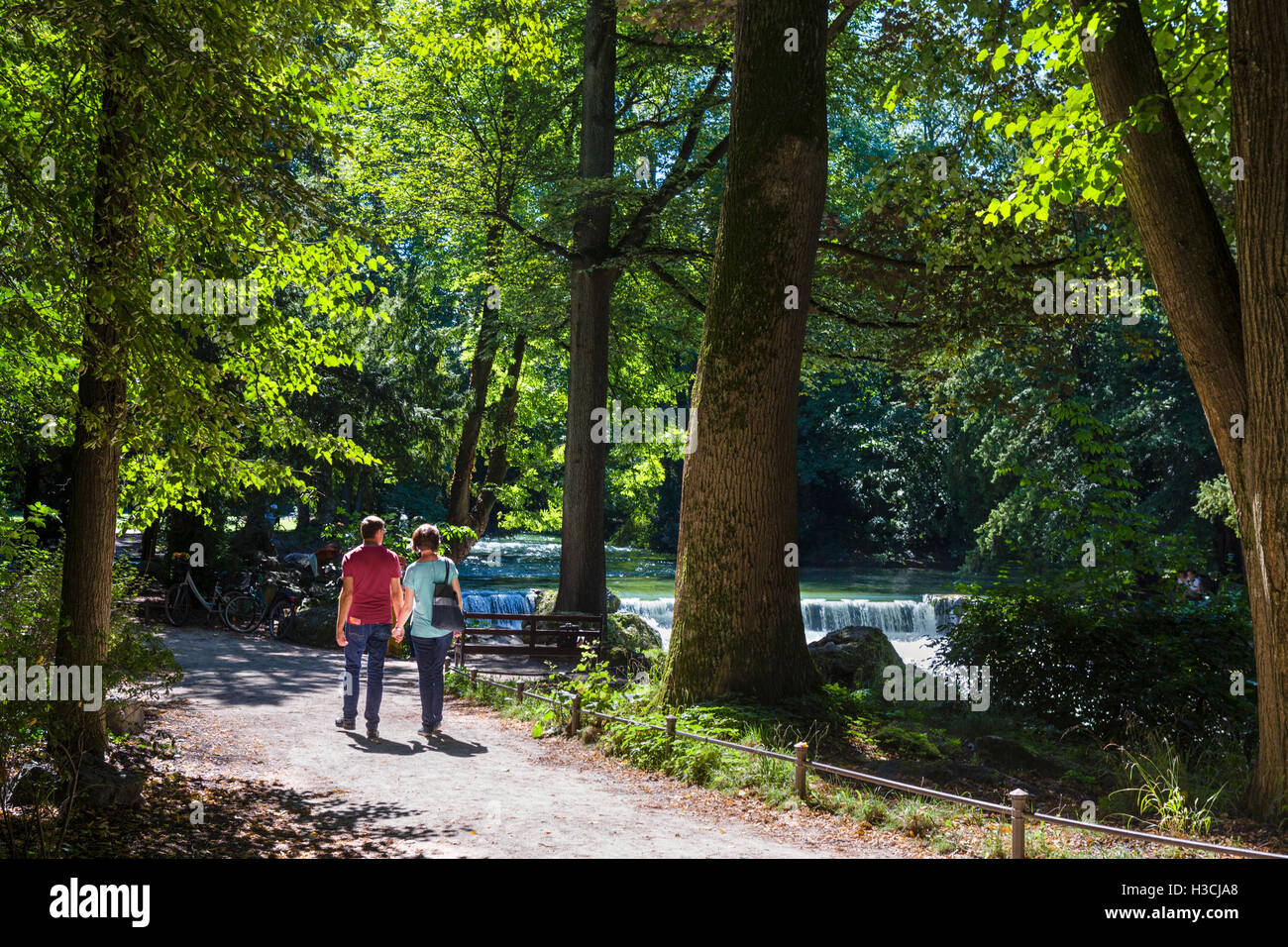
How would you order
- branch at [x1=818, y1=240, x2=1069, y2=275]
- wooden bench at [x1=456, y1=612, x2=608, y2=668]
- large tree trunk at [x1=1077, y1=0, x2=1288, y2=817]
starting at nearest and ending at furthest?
1. large tree trunk at [x1=1077, y1=0, x2=1288, y2=817]
2. branch at [x1=818, y1=240, x2=1069, y2=275]
3. wooden bench at [x1=456, y1=612, x2=608, y2=668]

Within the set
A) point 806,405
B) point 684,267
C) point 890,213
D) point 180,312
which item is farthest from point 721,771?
point 806,405

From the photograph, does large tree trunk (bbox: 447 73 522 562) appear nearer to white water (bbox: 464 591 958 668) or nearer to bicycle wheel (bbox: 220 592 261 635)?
white water (bbox: 464 591 958 668)

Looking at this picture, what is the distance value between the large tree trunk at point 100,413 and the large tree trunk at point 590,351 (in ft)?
35.8

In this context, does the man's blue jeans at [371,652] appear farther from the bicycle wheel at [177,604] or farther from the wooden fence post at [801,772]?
the bicycle wheel at [177,604]

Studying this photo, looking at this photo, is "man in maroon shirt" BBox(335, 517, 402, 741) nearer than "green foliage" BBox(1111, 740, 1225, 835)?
No

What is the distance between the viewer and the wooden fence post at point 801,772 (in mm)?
7457

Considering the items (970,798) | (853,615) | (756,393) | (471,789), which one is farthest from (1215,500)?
(471,789)

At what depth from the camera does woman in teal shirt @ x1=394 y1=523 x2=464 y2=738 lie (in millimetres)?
10039

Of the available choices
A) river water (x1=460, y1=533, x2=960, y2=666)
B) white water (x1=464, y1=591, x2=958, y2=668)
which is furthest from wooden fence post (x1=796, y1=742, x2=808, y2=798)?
white water (x1=464, y1=591, x2=958, y2=668)

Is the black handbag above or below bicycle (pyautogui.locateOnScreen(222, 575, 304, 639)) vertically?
above

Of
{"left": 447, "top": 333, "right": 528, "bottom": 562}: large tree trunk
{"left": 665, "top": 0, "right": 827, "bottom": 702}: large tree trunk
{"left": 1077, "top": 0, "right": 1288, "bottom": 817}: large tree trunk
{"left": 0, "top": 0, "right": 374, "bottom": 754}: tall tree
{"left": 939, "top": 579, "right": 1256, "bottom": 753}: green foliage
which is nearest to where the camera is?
{"left": 0, "top": 0, "right": 374, "bottom": 754}: tall tree

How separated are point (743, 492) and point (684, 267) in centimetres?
988

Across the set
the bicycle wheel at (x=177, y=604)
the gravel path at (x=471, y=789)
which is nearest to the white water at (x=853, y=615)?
the bicycle wheel at (x=177, y=604)

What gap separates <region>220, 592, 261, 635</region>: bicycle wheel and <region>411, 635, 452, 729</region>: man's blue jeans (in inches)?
408
